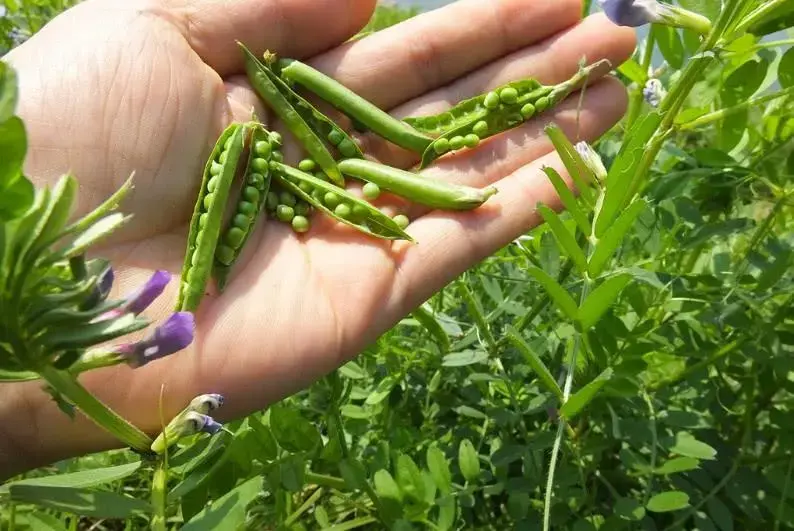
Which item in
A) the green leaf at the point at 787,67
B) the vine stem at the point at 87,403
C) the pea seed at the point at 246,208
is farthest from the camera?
the pea seed at the point at 246,208

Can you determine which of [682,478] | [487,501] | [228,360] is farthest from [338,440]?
[682,478]

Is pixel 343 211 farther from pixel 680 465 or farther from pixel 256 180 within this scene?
pixel 680 465

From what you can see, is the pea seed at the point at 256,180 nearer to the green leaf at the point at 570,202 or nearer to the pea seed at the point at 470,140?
the pea seed at the point at 470,140

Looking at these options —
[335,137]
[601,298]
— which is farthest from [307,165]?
[601,298]

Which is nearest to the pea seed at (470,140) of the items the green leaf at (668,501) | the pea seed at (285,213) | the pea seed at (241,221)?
the pea seed at (285,213)

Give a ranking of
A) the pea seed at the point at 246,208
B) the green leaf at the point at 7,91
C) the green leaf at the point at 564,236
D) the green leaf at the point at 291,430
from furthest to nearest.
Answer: the pea seed at the point at 246,208, the green leaf at the point at 291,430, the green leaf at the point at 564,236, the green leaf at the point at 7,91

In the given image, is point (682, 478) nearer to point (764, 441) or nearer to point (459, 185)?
point (764, 441)
